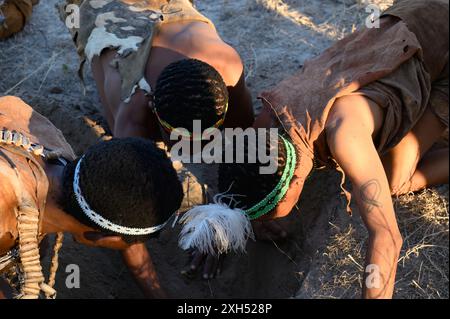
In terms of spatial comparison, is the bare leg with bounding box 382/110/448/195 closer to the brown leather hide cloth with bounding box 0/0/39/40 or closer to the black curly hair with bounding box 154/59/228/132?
the black curly hair with bounding box 154/59/228/132

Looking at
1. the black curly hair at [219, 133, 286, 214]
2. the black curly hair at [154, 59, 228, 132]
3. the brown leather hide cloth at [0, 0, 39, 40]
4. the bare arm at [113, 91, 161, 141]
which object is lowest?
the brown leather hide cloth at [0, 0, 39, 40]

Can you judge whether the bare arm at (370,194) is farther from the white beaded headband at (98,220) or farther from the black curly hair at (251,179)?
the white beaded headband at (98,220)

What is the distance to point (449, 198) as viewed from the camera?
253 centimetres

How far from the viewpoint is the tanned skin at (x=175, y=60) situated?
2715 millimetres

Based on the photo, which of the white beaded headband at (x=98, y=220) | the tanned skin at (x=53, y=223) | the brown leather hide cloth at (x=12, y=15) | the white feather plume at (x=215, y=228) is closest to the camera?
the tanned skin at (x=53, y=223)

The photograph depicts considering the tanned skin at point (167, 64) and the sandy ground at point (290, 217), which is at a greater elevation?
the tanned skin at point (167, 64)

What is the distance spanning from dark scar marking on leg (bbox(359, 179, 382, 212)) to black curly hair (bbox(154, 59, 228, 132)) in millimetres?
692

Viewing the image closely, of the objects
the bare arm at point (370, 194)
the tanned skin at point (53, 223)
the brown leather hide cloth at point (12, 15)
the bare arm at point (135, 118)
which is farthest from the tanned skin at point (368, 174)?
the brown leather hide cloth at point (12, 15)

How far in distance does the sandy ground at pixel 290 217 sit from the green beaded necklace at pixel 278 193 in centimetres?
45

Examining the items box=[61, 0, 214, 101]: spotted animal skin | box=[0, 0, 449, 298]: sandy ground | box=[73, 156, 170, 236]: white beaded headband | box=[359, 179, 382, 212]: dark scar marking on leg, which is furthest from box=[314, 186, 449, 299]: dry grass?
box=[61, 0, 214, 101]: spotted animal skin

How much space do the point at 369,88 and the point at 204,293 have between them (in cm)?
134

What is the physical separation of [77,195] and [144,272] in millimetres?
1001

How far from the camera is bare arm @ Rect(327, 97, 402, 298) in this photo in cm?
198
